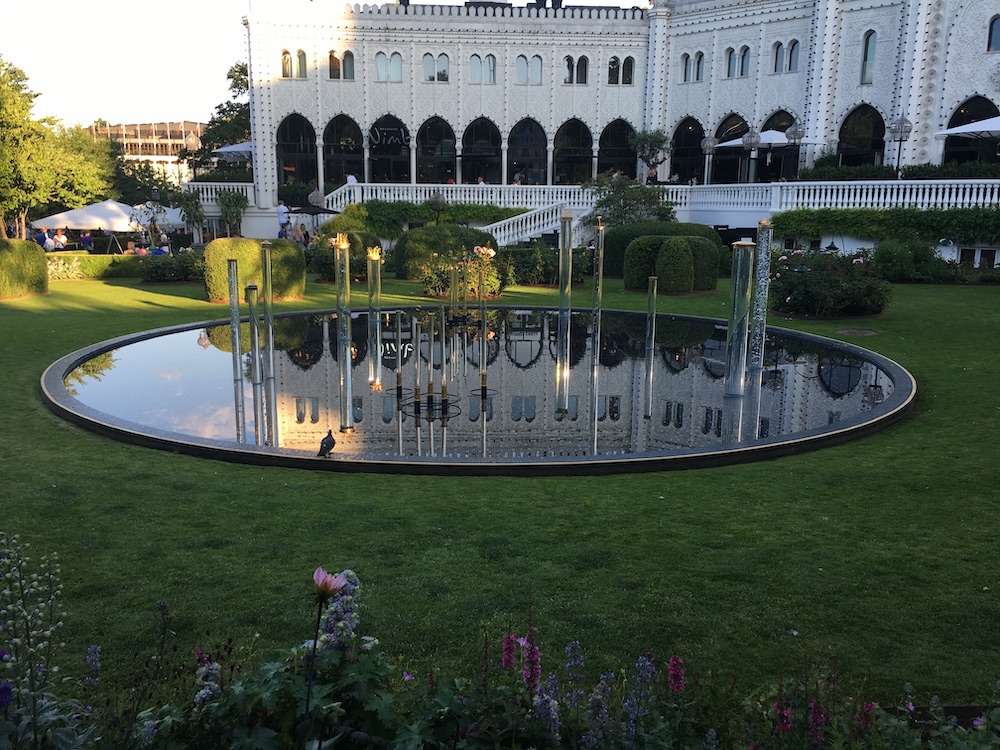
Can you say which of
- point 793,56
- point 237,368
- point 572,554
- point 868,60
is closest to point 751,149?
point 793,56

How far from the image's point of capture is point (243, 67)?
165 ft

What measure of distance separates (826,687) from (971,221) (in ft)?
78.6

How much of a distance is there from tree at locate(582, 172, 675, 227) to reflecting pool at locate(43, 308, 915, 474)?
1407 cm

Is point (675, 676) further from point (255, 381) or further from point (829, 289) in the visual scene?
point (829, 289)

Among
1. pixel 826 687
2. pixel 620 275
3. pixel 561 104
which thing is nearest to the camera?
pixel 826 687

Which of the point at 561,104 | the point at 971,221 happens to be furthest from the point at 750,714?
the point at 561,104

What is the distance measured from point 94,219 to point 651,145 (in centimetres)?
2405

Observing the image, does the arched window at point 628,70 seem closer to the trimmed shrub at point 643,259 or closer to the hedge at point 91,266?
the trimmed shrub at point 643,259

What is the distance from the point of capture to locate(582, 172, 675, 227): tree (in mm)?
28797

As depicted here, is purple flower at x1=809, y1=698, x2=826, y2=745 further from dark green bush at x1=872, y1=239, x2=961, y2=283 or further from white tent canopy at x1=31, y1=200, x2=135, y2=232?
white tent canopy at x1=31, y1=200, x2=135, y2=232

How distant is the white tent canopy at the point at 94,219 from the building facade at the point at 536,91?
8.57 metres

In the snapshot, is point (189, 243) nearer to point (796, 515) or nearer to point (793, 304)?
point (793, 304)

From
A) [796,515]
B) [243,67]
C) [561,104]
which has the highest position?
[243,67]

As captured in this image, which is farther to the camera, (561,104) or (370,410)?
(561,104)
